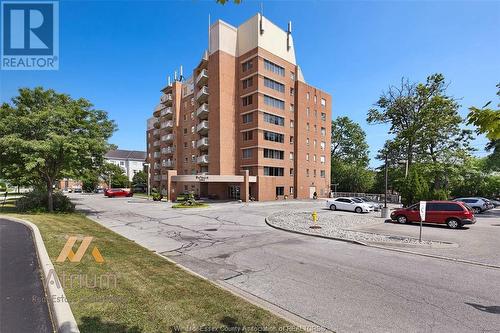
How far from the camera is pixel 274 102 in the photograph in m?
46.6

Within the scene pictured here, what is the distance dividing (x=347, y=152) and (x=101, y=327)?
2781 inches

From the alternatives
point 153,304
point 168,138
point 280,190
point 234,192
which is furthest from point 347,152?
point 153,304

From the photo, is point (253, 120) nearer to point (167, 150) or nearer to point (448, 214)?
point (167, 150)

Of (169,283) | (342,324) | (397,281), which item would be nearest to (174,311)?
(169,283)

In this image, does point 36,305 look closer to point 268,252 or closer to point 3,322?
point 3,322

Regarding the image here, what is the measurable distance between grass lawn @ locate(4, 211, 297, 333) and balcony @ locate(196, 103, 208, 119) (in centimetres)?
4254

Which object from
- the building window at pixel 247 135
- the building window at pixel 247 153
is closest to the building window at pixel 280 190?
the building window at pixel 247 153

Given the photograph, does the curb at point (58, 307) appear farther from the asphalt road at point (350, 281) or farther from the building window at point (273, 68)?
the building window at point (273, 68)

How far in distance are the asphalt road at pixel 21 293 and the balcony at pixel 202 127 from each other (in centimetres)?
3991

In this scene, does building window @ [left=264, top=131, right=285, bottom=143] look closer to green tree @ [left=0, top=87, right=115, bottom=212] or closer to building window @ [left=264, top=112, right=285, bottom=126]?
building window @ [left=264, top=112, right=285, bottom=126]

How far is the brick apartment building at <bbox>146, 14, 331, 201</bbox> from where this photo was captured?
44.2 meters

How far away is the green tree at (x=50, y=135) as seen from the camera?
18875 mm

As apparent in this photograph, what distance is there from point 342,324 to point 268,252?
6004 millimetres

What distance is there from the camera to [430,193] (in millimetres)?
27188
